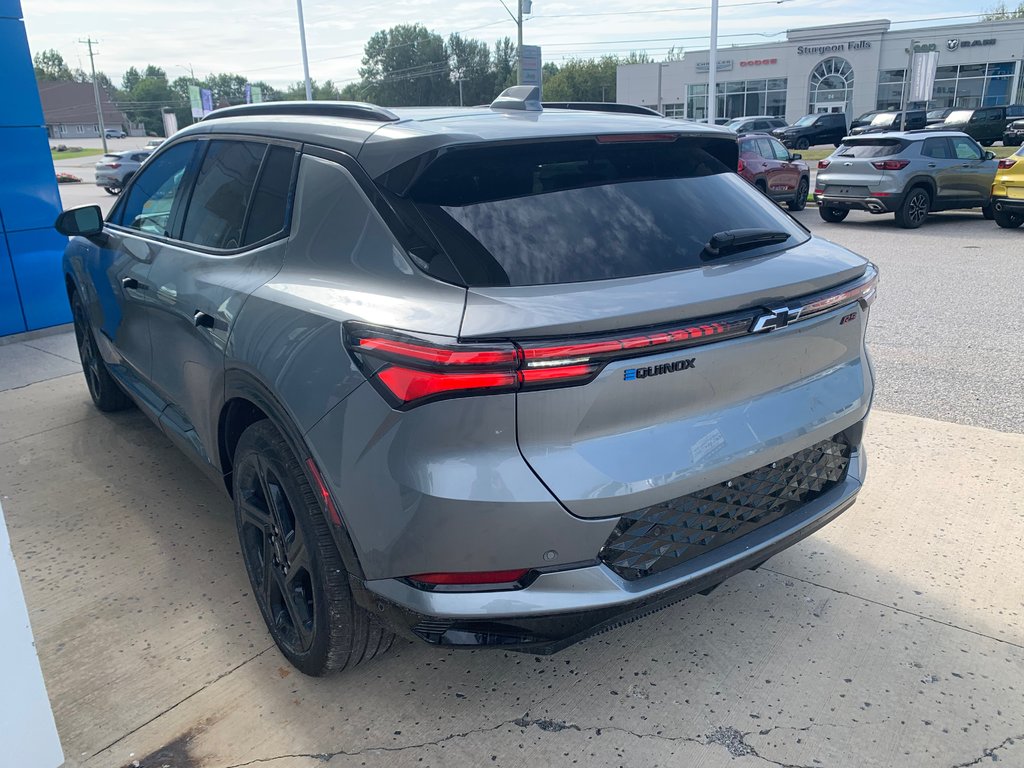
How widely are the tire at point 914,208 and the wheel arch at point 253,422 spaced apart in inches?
547

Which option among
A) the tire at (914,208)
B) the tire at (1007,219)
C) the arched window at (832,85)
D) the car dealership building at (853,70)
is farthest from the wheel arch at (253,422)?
the arched window at (832,85)

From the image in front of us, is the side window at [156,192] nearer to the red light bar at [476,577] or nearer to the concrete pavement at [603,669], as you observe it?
the concrete pavement at [603,669]

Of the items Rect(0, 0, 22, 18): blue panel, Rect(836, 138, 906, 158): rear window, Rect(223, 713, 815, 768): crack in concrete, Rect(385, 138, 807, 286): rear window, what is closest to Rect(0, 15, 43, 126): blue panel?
Rect(0, 0, 22, 18): blue panel

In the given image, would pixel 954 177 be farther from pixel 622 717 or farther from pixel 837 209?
pixel 622 717

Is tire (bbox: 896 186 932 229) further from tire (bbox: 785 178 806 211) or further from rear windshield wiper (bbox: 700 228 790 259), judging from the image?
rear windshield wiper (bbox: 700 228 790 259)

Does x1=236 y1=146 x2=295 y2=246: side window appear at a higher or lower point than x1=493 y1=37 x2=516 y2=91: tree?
lower

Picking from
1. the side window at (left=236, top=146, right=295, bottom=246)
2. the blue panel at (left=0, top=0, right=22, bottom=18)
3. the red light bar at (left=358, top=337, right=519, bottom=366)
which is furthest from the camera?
the blue panel at (left=0, top=0, right=22, bottom=18)

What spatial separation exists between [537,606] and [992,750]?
1462 mm

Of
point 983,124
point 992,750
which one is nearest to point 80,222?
point 992,750

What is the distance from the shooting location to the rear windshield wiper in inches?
95.3

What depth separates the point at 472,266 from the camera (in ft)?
6.94

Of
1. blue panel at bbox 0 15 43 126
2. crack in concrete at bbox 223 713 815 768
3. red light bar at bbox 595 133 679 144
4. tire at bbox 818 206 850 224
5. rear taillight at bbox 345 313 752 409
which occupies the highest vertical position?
blue panel at bbox 0 15 43 126

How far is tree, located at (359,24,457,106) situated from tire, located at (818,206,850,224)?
86267 millimetres

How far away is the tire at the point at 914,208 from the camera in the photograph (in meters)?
14.1
